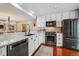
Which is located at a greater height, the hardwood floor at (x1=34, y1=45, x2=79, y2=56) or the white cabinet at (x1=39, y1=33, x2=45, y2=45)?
the white cabinet at (x1=39, y1=33, x2=45, y2=45)

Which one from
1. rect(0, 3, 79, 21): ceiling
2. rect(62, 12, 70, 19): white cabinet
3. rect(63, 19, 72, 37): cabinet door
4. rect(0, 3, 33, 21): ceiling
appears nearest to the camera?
rect(0, 3, 33, 21): ceiling

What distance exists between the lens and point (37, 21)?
23.3ft

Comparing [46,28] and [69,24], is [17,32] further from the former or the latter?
[46,28]

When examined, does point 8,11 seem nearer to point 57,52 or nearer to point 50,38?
point 57,52

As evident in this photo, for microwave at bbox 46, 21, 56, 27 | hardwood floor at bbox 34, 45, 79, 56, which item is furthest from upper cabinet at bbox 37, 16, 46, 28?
hardwood floor at bbox 34, 45, 79, 56

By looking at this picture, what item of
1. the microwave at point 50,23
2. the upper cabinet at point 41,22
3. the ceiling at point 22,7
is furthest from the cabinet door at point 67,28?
the upper cabinet at point 41,22

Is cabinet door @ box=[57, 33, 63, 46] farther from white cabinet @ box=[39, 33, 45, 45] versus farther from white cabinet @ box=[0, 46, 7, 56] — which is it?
white cabinet @ box=[0, 46, 7, 56]

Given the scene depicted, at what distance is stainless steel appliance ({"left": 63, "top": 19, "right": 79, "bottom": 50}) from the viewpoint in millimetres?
5219

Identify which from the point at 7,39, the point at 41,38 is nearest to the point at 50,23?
the point at 41,38

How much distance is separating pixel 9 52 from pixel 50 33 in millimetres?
4571

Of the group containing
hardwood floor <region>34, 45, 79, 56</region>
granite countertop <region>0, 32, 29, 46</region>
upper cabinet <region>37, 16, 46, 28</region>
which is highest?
upper cabinet <region>37, 16, 46, 28</region>

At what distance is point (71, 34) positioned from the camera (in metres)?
5.38

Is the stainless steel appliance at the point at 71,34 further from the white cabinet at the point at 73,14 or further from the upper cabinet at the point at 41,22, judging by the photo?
the upper cabinet at the point at 41,22

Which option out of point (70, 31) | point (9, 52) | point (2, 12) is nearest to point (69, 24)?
point (70, 31)
